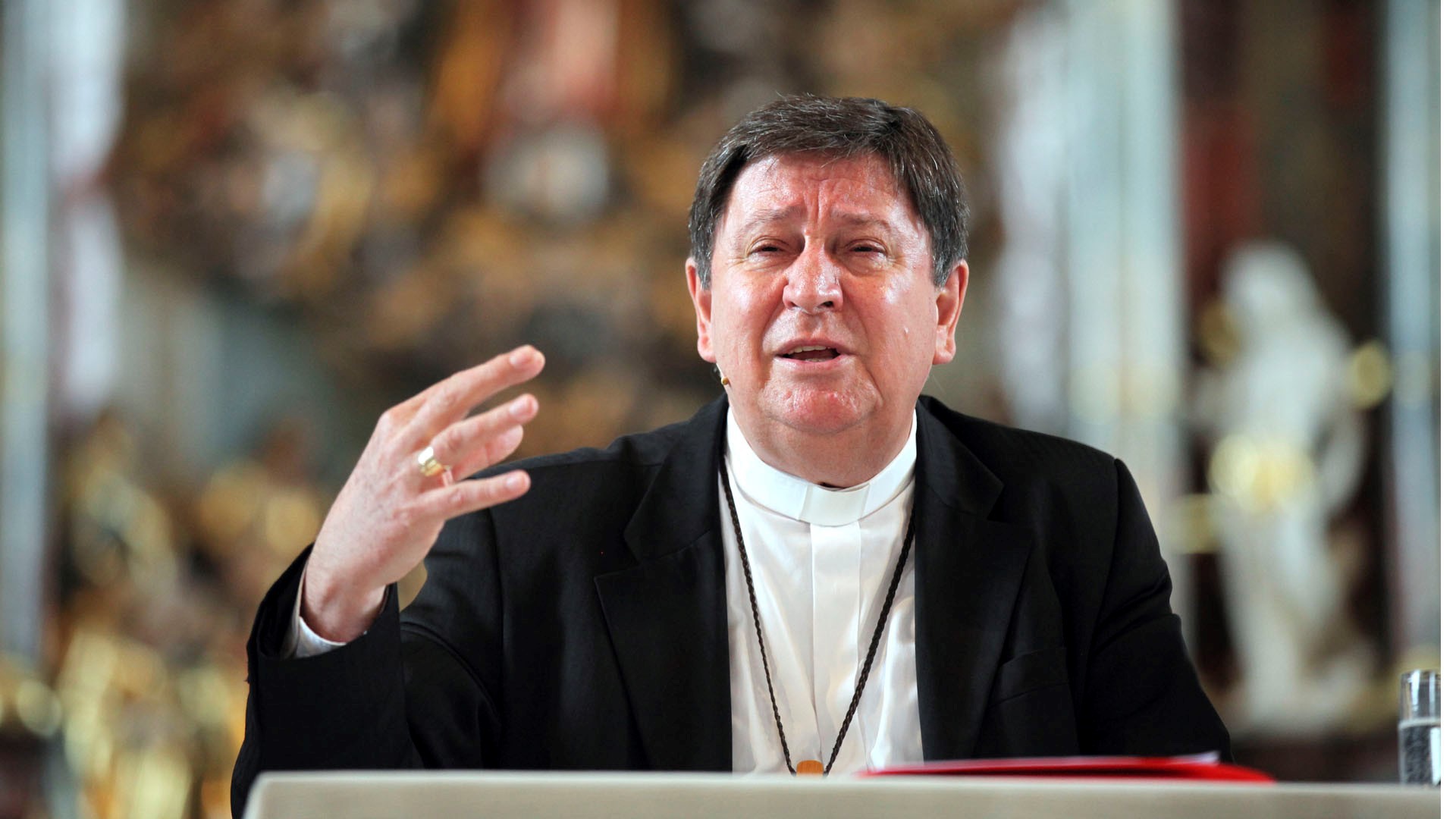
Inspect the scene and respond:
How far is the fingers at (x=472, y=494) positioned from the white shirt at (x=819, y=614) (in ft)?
2.18

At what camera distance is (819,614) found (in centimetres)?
247

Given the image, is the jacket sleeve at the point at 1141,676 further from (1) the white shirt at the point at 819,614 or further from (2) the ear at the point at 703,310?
(2) the ear at the point at 703,310

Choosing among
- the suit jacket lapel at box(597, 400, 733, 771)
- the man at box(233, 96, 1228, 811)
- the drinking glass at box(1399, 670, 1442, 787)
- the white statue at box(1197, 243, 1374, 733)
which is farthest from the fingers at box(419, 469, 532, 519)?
the white statue at box(1197, 243, 1374, 733)

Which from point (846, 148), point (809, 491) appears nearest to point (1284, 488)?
point (809, 491)

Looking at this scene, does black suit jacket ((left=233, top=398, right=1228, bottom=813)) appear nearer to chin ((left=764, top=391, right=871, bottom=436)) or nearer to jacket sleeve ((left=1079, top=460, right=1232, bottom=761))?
jacket sleeve ((left=1079, top=460, right=1232, bottom=761))

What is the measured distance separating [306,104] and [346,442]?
171 cm

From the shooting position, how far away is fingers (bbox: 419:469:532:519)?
1.65 meters

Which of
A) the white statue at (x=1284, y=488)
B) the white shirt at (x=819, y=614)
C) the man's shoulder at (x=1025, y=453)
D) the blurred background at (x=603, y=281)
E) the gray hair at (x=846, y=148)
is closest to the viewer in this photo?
the white shirt at (x=819, y=614)

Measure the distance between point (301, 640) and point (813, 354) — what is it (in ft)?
2.90

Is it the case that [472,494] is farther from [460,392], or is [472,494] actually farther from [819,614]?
[819,614]

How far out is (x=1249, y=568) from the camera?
7.52 m

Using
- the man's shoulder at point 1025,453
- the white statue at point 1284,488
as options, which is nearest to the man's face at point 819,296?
the man's shoulder at point 1025,453

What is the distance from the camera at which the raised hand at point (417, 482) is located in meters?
1.69

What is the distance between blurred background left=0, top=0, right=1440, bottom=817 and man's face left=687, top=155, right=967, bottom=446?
5.43m
